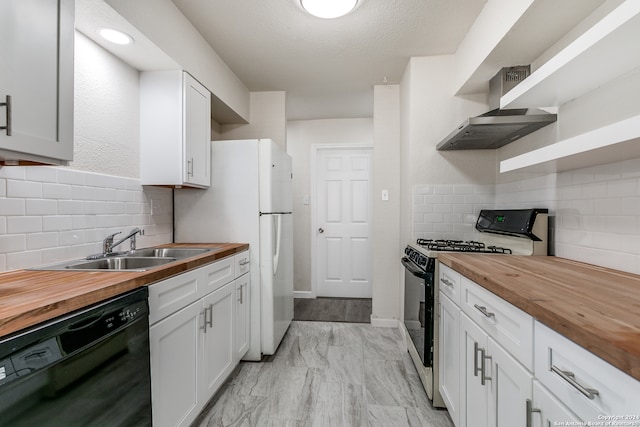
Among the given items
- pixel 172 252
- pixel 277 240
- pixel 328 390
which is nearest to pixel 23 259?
pixel 172 252

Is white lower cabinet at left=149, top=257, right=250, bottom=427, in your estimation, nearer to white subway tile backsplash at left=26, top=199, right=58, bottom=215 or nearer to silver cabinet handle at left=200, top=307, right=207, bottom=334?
silver cabinet handle at left=200, top=307, right=207, bottom=334

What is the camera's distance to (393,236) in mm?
2957

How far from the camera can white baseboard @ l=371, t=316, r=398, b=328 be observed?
2941 millimetres

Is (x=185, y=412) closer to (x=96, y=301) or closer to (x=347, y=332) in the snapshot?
(x=96, y=301)

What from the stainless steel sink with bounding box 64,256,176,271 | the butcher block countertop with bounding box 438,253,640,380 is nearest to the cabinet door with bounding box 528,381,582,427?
the butcher block countertop with bounding box 438,253,640,380

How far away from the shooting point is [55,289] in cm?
95

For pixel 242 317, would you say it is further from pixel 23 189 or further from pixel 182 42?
pixel 182 42

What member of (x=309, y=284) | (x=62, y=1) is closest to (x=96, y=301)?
(x=62, y=1)

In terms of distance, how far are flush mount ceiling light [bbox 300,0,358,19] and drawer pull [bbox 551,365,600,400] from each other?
2009mm

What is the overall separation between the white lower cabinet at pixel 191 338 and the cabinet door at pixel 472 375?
4.35 ft

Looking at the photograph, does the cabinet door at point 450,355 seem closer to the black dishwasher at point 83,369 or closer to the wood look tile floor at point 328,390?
the wood look tile floor at point 328,390

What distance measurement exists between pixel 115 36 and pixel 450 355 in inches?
98.2

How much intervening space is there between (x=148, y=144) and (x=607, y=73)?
8.24ft

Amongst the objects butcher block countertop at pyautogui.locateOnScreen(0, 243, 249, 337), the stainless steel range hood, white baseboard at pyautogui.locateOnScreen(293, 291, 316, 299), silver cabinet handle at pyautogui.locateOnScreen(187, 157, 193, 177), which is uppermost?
the stainless steel range hood
